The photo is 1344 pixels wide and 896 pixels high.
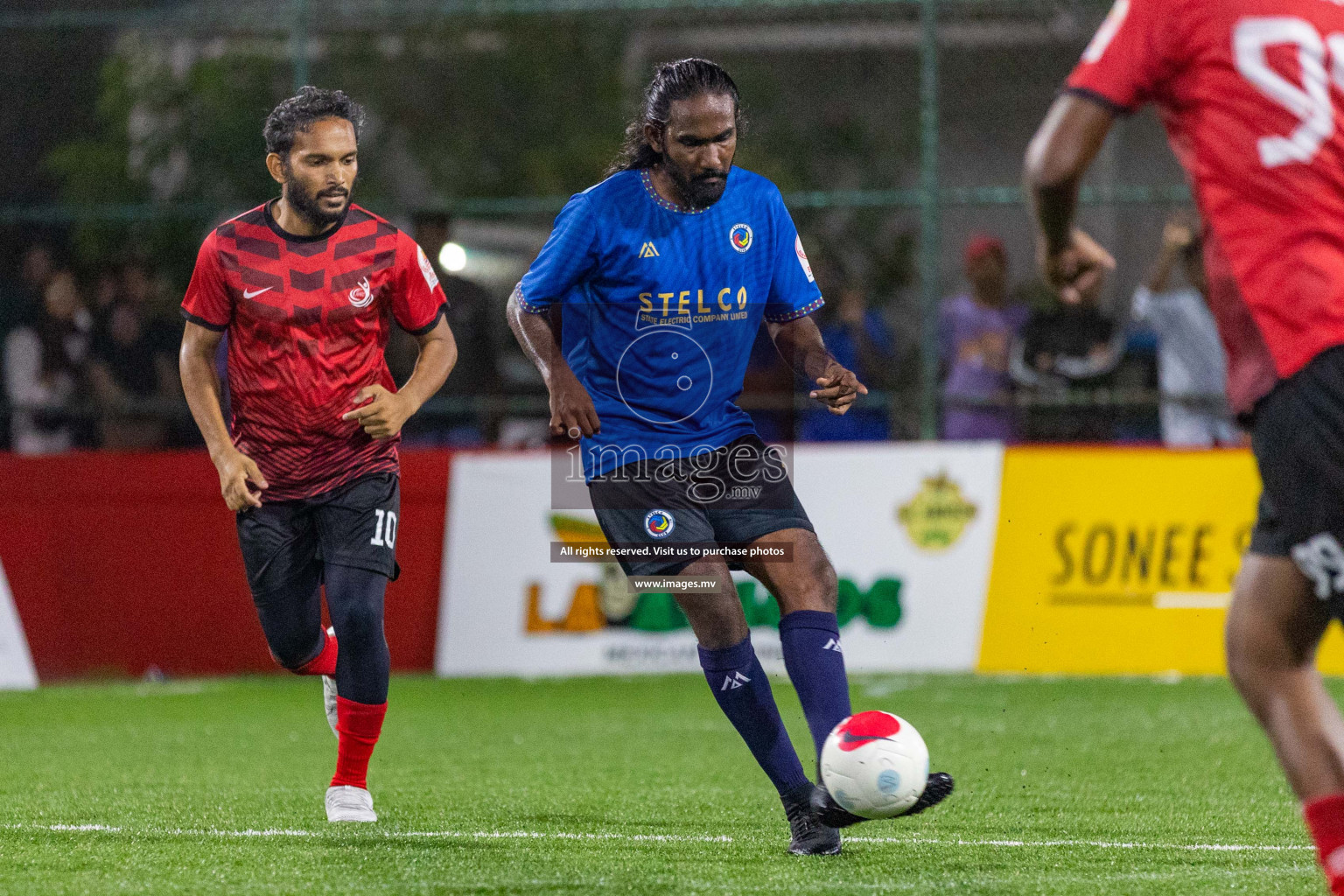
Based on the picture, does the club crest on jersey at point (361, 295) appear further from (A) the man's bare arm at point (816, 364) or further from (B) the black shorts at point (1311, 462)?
(B) the black shorts at point (1311, 462)

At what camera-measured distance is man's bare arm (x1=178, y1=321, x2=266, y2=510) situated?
528cm

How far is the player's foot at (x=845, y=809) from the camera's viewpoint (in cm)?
433

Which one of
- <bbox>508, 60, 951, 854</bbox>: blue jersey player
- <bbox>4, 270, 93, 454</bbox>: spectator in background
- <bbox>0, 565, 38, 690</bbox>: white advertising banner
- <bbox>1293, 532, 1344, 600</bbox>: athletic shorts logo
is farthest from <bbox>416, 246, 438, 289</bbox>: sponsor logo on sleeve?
<bbox>4, 270, 93, 454</bbox>: spectator in background

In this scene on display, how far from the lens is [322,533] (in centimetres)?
553

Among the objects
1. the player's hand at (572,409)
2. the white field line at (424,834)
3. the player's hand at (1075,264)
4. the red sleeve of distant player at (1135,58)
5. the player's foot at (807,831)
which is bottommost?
the white field line at (424,834)

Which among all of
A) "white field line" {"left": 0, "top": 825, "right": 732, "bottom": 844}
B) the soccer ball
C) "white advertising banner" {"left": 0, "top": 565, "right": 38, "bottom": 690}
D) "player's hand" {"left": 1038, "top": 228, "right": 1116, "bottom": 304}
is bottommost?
"white advertising banner" {"left": 0, "top": 565, "right": 38, "bottom": 690}

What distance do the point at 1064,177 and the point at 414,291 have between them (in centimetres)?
278

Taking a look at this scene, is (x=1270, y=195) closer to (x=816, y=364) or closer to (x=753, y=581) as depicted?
(x=816, y=364)

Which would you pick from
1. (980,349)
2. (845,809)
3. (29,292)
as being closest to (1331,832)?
(845,809)

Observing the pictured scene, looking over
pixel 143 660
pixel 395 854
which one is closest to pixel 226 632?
pixel 143 660

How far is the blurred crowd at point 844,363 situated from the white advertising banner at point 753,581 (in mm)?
538

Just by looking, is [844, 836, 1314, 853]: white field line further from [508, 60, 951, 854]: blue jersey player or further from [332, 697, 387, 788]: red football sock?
[332, 697, 387, 788]: red football sock

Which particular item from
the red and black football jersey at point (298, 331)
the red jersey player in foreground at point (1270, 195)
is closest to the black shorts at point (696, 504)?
the red and black football jersey at point (298, 331)

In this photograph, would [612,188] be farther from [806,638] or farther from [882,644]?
[882,644]
